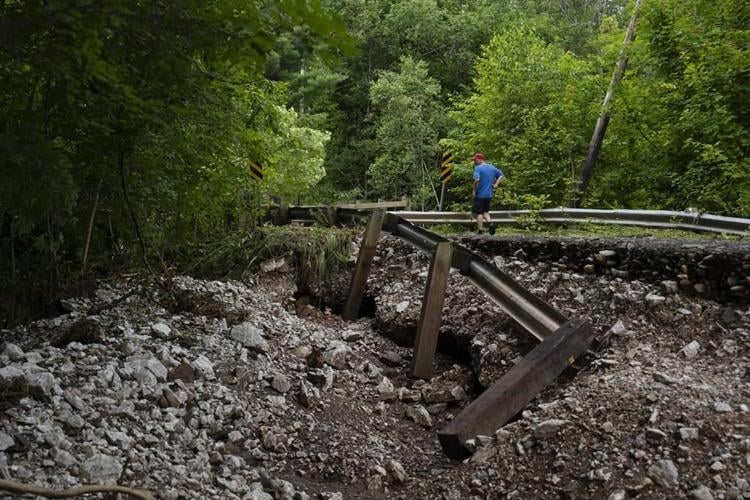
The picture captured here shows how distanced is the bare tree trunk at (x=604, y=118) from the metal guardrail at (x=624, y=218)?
152 inches

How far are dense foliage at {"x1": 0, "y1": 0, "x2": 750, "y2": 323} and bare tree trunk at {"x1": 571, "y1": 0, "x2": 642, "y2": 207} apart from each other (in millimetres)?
306

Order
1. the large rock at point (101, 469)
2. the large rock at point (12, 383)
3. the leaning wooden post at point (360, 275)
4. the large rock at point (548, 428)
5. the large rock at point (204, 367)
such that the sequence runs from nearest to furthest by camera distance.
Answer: the large rock at point (101, 469) → the large rock at point (12, 383) → the large rock at point (548, 428) → the large rock at point (204, 367) → the leaning wooden post at point (360, 275)

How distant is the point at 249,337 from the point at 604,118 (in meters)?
13.2

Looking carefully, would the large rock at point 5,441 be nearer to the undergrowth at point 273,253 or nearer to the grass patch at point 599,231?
the undergrowth at point 273,253

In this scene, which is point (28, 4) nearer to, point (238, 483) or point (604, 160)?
point (238, 483)

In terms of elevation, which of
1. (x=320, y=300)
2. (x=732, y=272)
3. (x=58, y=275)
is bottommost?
(x=320, y=300)

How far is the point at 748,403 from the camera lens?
3957mm

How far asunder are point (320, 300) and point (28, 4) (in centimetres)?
639

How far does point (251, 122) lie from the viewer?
661 centimetres

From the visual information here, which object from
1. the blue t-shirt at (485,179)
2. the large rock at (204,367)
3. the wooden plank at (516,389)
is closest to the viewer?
the wooden plank at (516,389)

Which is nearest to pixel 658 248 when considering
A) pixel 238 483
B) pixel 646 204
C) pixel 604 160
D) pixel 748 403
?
pixel 748 403

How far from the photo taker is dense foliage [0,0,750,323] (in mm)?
2705

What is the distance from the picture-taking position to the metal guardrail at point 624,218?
316 inches

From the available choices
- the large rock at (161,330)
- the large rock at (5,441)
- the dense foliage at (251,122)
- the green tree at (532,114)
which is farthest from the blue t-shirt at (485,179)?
the large rock at (5,441)
